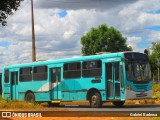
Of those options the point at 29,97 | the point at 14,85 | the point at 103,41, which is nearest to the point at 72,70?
the point at 29,97

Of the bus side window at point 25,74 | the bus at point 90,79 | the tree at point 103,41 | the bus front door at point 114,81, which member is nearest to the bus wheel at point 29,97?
the bus at point 90,79

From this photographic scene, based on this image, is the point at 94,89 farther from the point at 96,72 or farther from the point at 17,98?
the point at 17,98

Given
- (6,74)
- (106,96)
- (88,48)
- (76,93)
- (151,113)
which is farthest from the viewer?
(88,48)

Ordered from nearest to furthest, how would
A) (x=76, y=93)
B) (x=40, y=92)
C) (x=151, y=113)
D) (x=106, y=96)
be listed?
(x=151, y=113) → (x=106, y=96) → (x=76, y=93) → (x=40, y=92)

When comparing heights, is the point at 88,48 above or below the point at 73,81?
above

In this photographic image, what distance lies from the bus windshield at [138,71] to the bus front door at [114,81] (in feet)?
1.46

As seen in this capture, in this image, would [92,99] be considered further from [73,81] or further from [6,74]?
[6,74]

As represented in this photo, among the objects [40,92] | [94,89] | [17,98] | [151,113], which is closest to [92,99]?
[94,89]

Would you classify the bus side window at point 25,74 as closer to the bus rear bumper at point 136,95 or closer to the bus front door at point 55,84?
the bus front door at point 55,84

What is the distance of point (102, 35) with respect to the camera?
67125mm

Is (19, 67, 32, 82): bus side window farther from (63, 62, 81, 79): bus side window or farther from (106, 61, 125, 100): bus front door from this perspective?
(106, 61, 125, 100): bus front door

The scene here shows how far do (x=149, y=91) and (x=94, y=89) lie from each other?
9.47 ft

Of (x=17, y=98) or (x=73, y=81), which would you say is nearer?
(x=73, y=81)

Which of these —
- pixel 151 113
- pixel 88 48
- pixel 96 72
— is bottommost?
pixel 151 113
